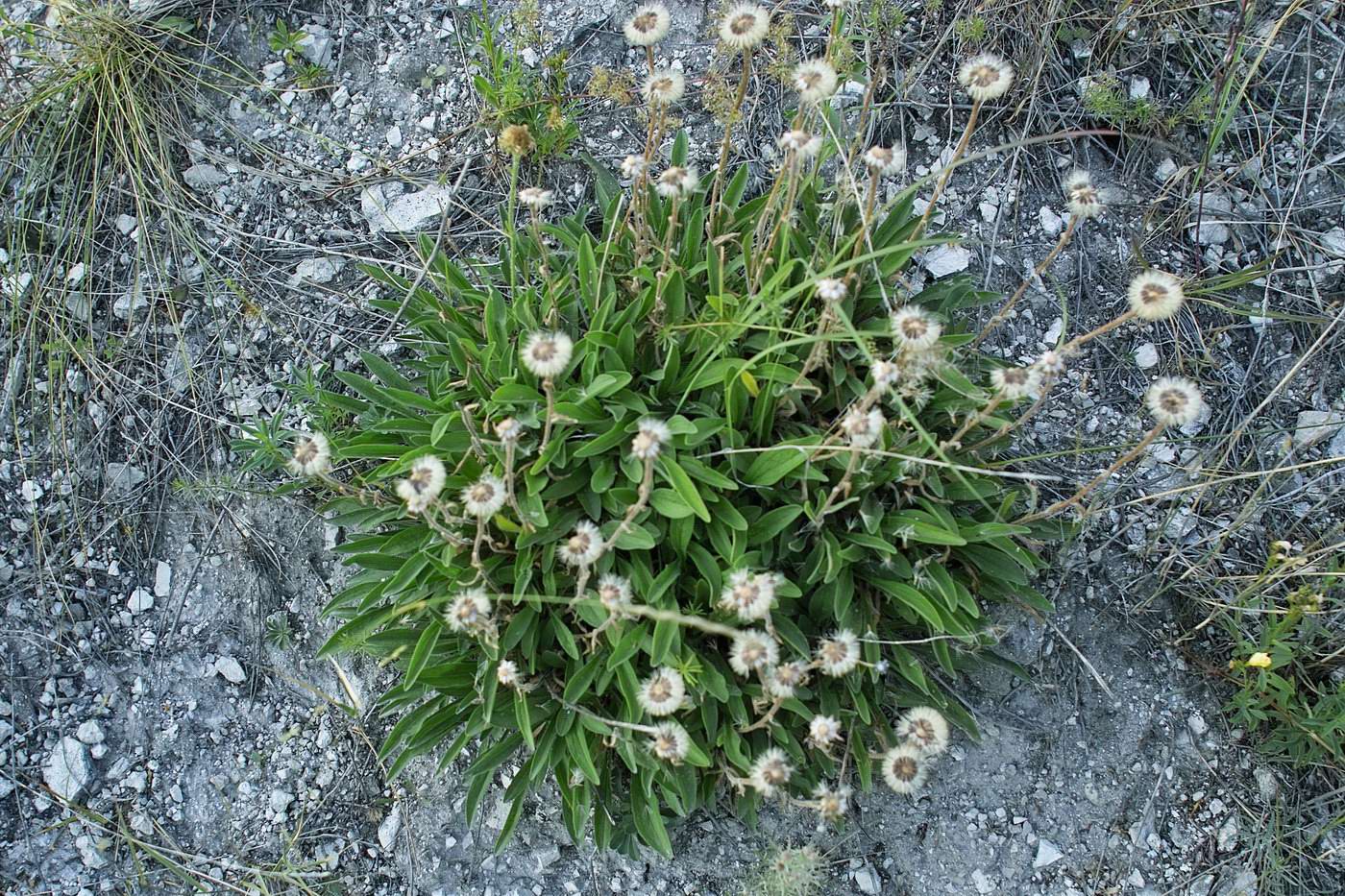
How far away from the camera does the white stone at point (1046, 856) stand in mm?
3656

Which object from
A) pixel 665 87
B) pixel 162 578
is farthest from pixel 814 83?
pixel 162 578

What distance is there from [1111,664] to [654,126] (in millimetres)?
2597

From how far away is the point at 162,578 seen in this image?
4195 mm

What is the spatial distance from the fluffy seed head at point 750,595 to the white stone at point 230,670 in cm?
222

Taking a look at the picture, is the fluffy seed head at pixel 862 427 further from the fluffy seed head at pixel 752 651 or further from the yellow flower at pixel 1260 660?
the yellow flower at pixel 1260 660

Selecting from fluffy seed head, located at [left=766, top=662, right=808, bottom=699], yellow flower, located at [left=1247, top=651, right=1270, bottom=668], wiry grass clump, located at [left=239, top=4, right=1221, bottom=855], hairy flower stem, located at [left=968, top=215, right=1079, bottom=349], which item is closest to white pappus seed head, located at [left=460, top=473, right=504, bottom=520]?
wiry grass clump, located at [left=239, top=4, right=1221, bottom=855]

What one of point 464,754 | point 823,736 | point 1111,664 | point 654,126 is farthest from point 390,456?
point 1111,664

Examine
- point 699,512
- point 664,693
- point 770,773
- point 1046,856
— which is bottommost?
point 1046,856

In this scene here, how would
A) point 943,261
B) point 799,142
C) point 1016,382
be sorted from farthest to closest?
1. point 943,261
2. point 799,142
3. point 1016,382

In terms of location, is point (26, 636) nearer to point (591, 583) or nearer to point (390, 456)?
point (390, 456)

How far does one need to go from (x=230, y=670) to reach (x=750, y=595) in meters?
2.38

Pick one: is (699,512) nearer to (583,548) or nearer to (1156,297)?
(583,548)

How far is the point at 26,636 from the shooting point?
4078mm

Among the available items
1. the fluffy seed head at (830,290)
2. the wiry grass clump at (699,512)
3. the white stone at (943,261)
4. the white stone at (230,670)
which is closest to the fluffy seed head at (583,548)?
the wiry grass clump at (699,512)
